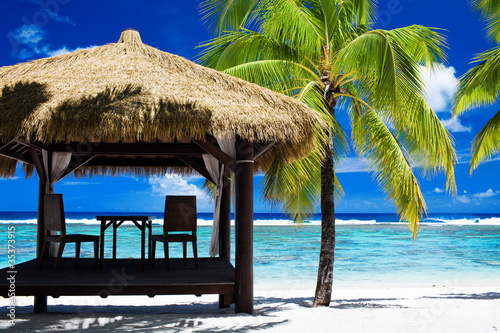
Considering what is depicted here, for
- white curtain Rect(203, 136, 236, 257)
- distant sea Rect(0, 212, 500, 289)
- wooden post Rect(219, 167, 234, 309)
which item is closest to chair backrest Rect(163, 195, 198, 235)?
white curtain Rect(203, 136, 236, 257)

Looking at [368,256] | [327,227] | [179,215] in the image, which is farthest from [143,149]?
[368,256]

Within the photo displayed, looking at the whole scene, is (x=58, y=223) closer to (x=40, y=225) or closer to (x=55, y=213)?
(x=55, y=213)

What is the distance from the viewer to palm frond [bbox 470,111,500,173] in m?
7.86

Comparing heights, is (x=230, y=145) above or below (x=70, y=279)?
above

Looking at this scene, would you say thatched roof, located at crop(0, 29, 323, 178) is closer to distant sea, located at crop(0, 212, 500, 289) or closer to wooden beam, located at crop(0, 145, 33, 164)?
wooden beam, located at crop(0, 145, 33, 164)

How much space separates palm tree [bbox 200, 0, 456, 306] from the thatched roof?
1.25m

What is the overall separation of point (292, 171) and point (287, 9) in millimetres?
2126

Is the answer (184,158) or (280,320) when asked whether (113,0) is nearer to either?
(184,158)

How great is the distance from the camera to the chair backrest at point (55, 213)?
4.71m

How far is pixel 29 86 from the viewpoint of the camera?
468cm

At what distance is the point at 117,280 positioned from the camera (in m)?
4.44

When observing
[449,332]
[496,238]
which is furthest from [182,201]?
[496,238]

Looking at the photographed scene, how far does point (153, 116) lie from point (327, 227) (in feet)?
10.8

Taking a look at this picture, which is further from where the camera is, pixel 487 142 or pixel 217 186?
pixel 487 142
